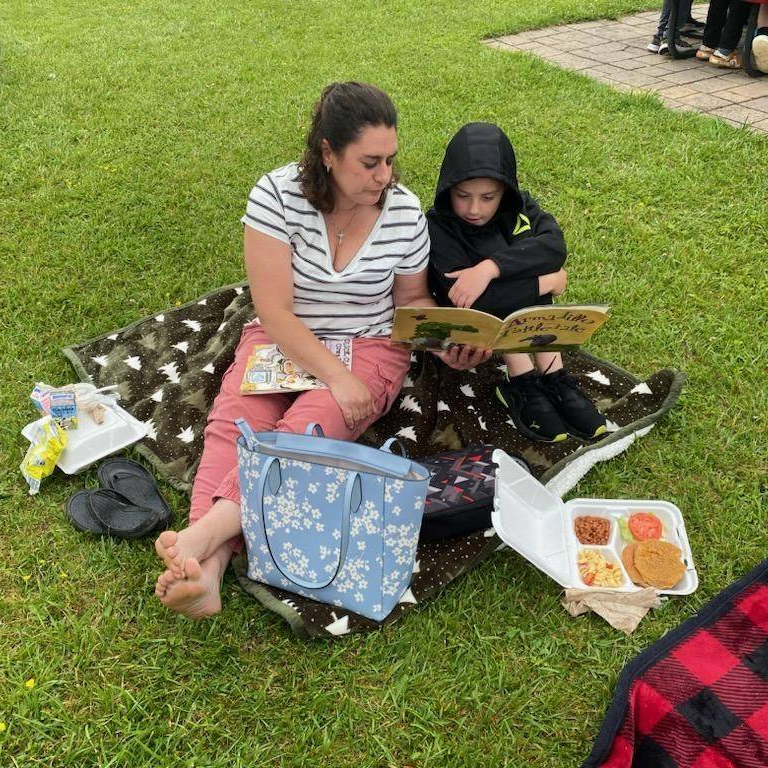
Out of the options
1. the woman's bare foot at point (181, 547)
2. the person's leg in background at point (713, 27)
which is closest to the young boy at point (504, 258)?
the woman's bare foot at point (181, 547)

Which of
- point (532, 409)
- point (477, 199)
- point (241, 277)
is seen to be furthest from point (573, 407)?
point (241, 277)

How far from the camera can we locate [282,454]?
2.05 metres

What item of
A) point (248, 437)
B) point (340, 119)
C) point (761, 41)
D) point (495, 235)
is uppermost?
point (340, 119)

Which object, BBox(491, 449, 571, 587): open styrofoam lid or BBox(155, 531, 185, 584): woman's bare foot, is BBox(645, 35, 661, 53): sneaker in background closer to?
BBox(491, 449, 571, 587): open styrofoam lid

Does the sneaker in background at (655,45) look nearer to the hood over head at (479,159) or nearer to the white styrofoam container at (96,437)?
the hood over head at (479,159)

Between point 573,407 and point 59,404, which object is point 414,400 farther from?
point 59,404

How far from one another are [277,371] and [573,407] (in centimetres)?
119

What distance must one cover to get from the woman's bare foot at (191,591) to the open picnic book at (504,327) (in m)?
1.09

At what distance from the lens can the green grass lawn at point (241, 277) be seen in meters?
2.01

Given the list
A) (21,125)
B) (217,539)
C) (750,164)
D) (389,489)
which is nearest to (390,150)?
(389,489)

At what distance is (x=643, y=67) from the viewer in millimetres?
6371

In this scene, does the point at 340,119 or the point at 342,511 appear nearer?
the point at 342,511

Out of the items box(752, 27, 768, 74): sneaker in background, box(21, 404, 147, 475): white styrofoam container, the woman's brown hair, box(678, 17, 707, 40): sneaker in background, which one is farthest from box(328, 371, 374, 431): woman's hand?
box(678, 17, 707, 40): sneaker in background

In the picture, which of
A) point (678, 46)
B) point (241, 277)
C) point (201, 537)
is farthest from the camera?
point (678, 46)
